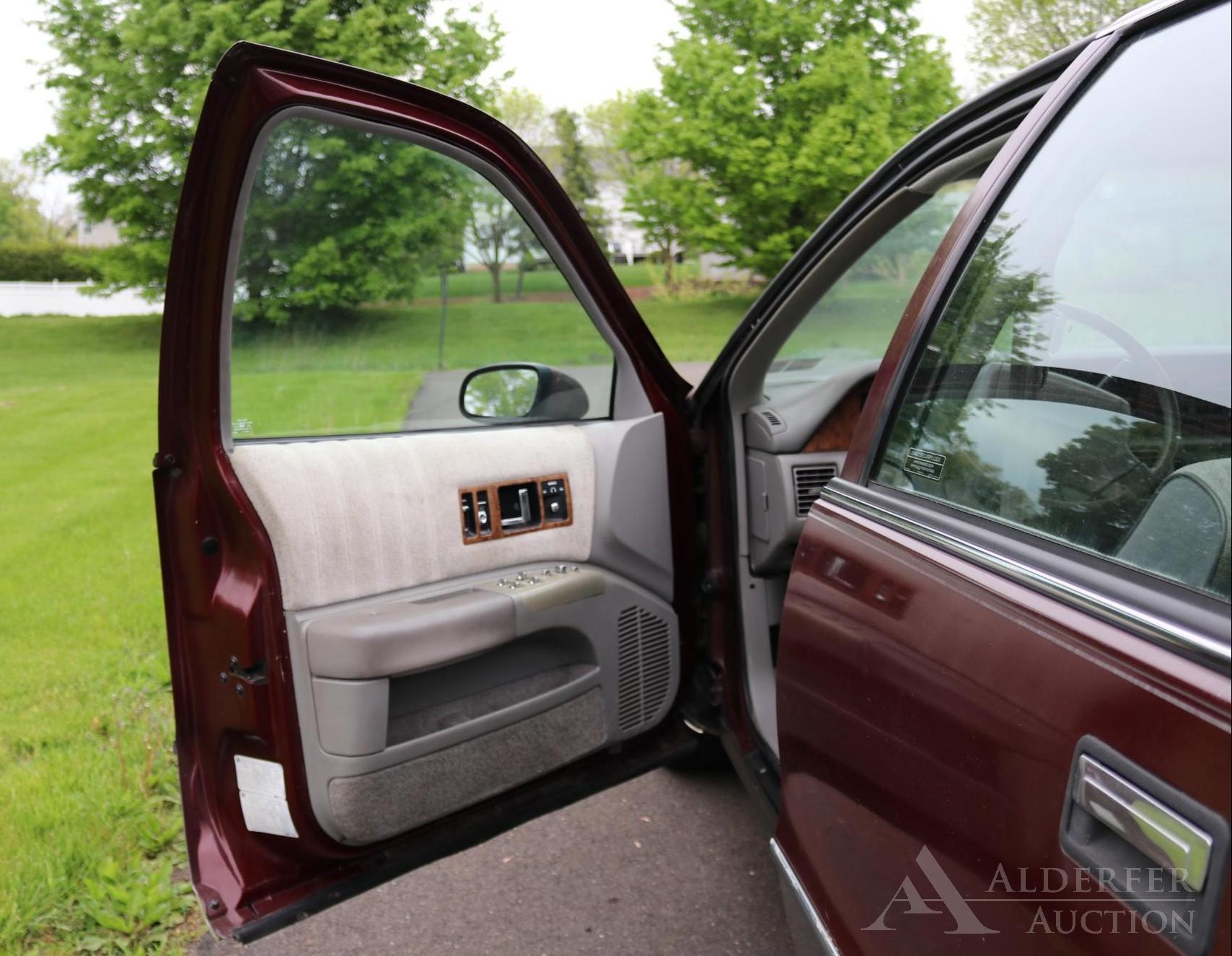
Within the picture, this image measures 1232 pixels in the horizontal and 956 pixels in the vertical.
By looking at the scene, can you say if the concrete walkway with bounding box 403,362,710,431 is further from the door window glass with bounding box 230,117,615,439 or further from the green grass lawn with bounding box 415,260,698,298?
the green grass lawn with bounding box 415,260,698,298

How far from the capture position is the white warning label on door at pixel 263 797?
83.8 inches

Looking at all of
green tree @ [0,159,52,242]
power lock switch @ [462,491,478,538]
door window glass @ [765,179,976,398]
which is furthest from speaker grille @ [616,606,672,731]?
green tree @ [0,159,52,242]

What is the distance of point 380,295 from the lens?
2705 mm

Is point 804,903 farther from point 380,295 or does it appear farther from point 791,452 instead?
point 380,295

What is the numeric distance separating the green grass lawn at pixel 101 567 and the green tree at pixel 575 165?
741 inches

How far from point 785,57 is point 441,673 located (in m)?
23.2

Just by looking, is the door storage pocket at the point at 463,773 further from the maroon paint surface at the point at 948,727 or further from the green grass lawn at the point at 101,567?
the green grass lawn at the point at 101,567

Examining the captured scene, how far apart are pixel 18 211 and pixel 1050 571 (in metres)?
13.0

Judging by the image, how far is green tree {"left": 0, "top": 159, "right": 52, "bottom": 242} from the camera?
Answer: 10625mm

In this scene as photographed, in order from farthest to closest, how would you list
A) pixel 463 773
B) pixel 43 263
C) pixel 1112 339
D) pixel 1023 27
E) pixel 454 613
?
1. pixel 1023 27
2. pixel 43 263
3. pixel 463 773
4. pixel 454 613
5. pixel 1112 339

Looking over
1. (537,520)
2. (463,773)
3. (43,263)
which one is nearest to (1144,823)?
(463,773)

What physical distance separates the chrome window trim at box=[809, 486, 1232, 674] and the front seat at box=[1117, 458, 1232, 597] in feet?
0.21

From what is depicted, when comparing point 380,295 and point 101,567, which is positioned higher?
point 380,295

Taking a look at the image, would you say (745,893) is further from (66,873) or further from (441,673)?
(66,873)
